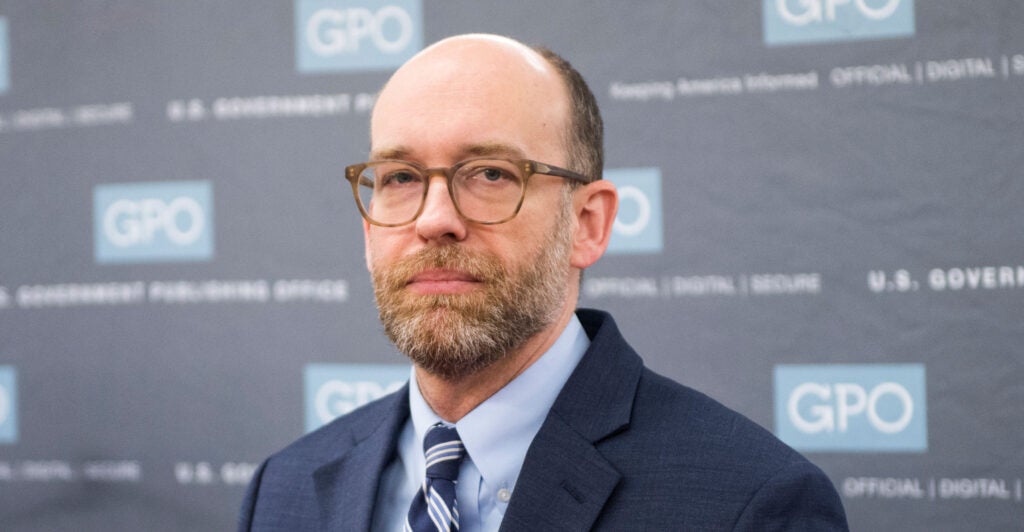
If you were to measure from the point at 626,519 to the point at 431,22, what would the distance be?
59.1 inches

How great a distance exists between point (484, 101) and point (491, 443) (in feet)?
1.53

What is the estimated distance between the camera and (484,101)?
1314mm

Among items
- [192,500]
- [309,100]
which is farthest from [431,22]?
[192,500]

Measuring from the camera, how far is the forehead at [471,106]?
1301mm

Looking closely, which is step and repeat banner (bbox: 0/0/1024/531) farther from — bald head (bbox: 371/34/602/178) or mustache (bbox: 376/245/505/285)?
mustache (bbox: 376/245/505/285)

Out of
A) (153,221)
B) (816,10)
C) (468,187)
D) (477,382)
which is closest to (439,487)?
(477,382)

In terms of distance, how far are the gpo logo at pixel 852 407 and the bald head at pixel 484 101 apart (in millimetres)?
935

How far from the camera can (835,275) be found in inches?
82.2

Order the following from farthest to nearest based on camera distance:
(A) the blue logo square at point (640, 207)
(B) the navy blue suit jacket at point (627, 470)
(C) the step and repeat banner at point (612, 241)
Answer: (A) the blue logo square at point (640, 207), (C) the step and repeat banner at point (612, 241), (B) the navy blue suit jacket at point (627, 470)

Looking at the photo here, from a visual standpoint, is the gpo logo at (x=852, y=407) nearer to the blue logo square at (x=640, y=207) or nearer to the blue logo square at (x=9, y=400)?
the blue logo square at (x=640, y=207)

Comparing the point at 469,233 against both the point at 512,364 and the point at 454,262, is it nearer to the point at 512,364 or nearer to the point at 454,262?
the point at 454,262

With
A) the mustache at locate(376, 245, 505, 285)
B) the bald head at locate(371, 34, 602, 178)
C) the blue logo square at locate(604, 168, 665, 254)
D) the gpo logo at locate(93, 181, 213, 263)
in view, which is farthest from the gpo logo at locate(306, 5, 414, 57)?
the mustache at locate(376, 245, 505, 285)

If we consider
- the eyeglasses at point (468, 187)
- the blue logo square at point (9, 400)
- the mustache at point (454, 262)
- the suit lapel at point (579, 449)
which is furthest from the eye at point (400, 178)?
the blue logo square at point (9, 400)

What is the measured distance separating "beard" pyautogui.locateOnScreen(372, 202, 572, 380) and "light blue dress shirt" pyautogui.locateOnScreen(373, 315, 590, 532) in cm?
6
